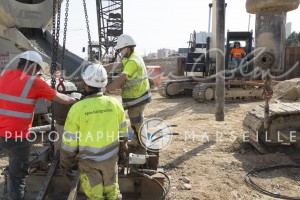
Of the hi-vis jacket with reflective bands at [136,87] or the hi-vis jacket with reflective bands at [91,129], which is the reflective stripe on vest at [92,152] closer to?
the hi-vis jacket with reflective bands at [91,129]

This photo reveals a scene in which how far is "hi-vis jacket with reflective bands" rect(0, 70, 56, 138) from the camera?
3584 millimetres

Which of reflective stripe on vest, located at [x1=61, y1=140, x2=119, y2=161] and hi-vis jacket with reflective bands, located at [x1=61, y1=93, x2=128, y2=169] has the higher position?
hi-vis jacket with reflective bands, located at [x1=61, y1=93, x2=128, y2=169]

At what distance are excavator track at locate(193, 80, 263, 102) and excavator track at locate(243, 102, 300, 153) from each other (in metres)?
6.07

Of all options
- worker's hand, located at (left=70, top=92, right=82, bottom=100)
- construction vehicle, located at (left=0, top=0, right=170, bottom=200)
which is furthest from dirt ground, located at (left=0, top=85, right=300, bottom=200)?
worker's hand, located at (left=70, top=92, right=82, bottom=100)

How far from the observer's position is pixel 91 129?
118 inches

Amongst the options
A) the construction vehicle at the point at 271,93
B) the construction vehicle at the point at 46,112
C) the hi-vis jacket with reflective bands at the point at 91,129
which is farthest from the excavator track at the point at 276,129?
the hi-vis jacket with reflective bands at the point at 91,129

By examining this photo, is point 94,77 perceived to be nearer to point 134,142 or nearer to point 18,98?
point 18,98

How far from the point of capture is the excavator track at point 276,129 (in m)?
5.80

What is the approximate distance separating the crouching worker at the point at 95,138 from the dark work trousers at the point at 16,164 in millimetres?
805

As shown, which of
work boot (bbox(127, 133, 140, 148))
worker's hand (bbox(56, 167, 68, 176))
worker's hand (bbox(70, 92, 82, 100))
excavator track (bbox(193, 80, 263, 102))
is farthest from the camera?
excavator track (bbox(193, 80, 263, 102))

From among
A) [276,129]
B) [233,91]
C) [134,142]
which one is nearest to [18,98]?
[134,142]

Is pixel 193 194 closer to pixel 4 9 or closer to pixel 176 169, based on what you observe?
pixel 176 169

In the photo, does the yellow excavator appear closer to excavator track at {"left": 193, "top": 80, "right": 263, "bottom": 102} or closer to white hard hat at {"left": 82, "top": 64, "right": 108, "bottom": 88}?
excavator track at {"left": 193, "top": 80, "right": 263, "bottom": 102}

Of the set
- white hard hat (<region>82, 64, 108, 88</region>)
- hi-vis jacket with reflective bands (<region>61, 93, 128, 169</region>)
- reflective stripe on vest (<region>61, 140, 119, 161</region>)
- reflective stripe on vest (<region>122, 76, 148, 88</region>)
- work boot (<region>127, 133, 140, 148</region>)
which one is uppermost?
white hard hat (<region>82, 64, 108, 88</region>)
